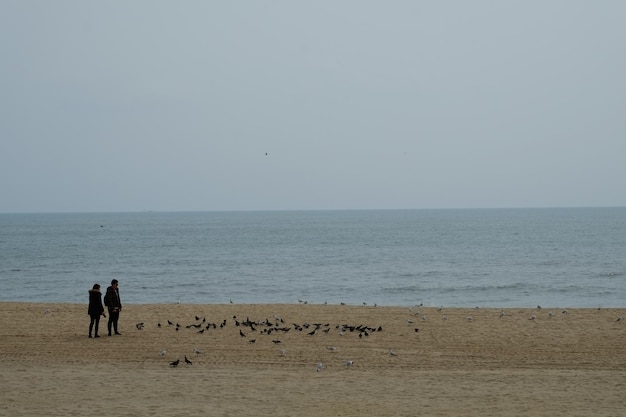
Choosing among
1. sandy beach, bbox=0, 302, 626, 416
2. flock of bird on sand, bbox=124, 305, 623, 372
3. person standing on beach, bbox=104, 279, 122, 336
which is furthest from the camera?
flock of bird on sand, bbox=124, 305, 623, 372

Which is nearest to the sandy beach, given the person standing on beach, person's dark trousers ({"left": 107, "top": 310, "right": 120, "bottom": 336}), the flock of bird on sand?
the flock of bird on sand

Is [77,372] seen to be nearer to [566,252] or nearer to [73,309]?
[73,309]

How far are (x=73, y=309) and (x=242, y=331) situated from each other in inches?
328

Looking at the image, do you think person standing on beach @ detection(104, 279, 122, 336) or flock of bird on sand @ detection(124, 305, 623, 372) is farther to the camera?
flock of bird on sand @ detection(124, 305, 623, 372)

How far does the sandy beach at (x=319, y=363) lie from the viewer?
11.6 meters

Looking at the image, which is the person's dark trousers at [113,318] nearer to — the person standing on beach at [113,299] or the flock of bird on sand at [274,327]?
the person standing on beach at [113,299]

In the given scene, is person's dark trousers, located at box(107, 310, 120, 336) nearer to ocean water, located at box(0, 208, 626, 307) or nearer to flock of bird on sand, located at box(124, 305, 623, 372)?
flock of bird on sand, located at box(124, 305, 623, 372)

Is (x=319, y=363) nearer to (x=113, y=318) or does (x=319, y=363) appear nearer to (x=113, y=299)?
(x=113, y=299)

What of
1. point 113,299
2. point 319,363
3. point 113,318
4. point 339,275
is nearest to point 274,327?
point 113,318

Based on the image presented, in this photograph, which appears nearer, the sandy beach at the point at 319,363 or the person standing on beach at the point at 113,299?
the sandy beach at the point at 319,363

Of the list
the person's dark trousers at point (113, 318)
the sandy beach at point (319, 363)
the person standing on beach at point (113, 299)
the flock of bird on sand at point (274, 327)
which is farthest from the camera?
the flock of bird on sand at point (274, 327)

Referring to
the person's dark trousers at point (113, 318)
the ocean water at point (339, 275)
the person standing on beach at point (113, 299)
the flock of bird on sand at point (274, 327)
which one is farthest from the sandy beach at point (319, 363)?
the ocean water at point (339, 275)

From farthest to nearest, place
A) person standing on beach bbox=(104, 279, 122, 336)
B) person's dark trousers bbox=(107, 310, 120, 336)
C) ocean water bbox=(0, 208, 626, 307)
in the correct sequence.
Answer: ocean water bbox=(0, 208, 626, 307)
person's dark trousers bbox=(107, 310, 120, 336)
person standing on beach bbox=(104, 279, 122, 336)

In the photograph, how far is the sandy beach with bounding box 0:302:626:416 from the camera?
38.0 ft
